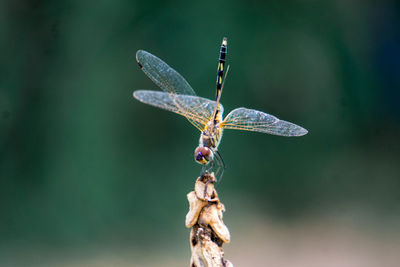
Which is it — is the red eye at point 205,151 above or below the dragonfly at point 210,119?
below

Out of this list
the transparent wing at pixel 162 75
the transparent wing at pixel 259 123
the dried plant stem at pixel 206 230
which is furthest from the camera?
the transparent wing at pixel 162 75

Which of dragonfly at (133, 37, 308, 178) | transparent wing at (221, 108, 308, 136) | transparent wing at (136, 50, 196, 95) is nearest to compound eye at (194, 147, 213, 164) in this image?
dragonfly at (133, 37, 308, 178)

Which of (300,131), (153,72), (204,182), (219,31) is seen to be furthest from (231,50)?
(204,182)

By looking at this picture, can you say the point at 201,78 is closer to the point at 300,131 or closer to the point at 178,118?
the point at 178,118

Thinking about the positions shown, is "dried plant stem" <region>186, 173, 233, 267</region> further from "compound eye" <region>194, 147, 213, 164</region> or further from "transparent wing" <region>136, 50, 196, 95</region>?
"transparent wing" <region>136, 50, 196, 95</region>

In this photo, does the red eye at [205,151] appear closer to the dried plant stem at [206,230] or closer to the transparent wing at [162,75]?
the dried plant stem at [206,230]

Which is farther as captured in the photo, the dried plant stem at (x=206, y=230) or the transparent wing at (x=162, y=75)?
the transparent wing at (x=162, y=75)

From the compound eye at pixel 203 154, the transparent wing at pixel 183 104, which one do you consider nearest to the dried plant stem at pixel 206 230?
the compound eye at pixel 203 154
